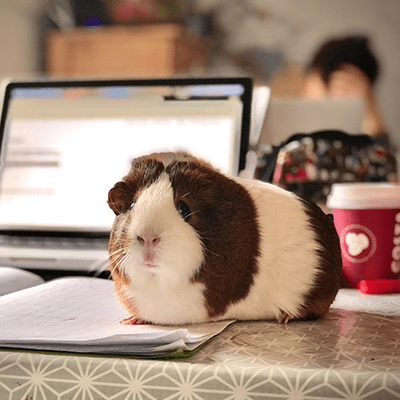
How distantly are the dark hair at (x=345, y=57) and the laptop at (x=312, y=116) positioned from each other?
98.7 inches

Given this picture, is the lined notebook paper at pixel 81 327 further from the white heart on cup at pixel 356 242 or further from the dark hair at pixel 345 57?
the dark hair at pixel 345 57

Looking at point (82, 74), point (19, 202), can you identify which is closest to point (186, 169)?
point (19, 202)

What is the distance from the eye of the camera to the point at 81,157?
1120 millimetres

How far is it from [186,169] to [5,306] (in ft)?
0.91

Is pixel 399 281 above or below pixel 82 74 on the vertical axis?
below

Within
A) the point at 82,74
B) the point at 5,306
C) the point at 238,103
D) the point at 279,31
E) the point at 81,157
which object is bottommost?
the point at 5,306

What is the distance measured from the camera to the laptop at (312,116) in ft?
3.65

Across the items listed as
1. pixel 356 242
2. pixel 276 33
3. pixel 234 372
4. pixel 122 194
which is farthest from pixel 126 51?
pixel 234 372

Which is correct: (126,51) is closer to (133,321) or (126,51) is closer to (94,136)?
(94,136)

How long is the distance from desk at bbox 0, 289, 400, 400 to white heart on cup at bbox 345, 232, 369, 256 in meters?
0.27

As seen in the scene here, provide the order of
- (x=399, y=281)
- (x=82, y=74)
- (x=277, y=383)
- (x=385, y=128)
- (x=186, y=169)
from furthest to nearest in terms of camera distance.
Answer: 1. (x=82, y=74)
2. (x=385, y=128)
3. (x=399, y=281)
4. (x=186, y=169)
5. (x=277, y=383)

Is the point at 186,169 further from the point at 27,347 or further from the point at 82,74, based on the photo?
the point at 82,74

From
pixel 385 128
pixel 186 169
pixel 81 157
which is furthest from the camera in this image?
pixel 385 128

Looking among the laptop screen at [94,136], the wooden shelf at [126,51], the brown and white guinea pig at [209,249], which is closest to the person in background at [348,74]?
the wooden shelf at [126,51]
